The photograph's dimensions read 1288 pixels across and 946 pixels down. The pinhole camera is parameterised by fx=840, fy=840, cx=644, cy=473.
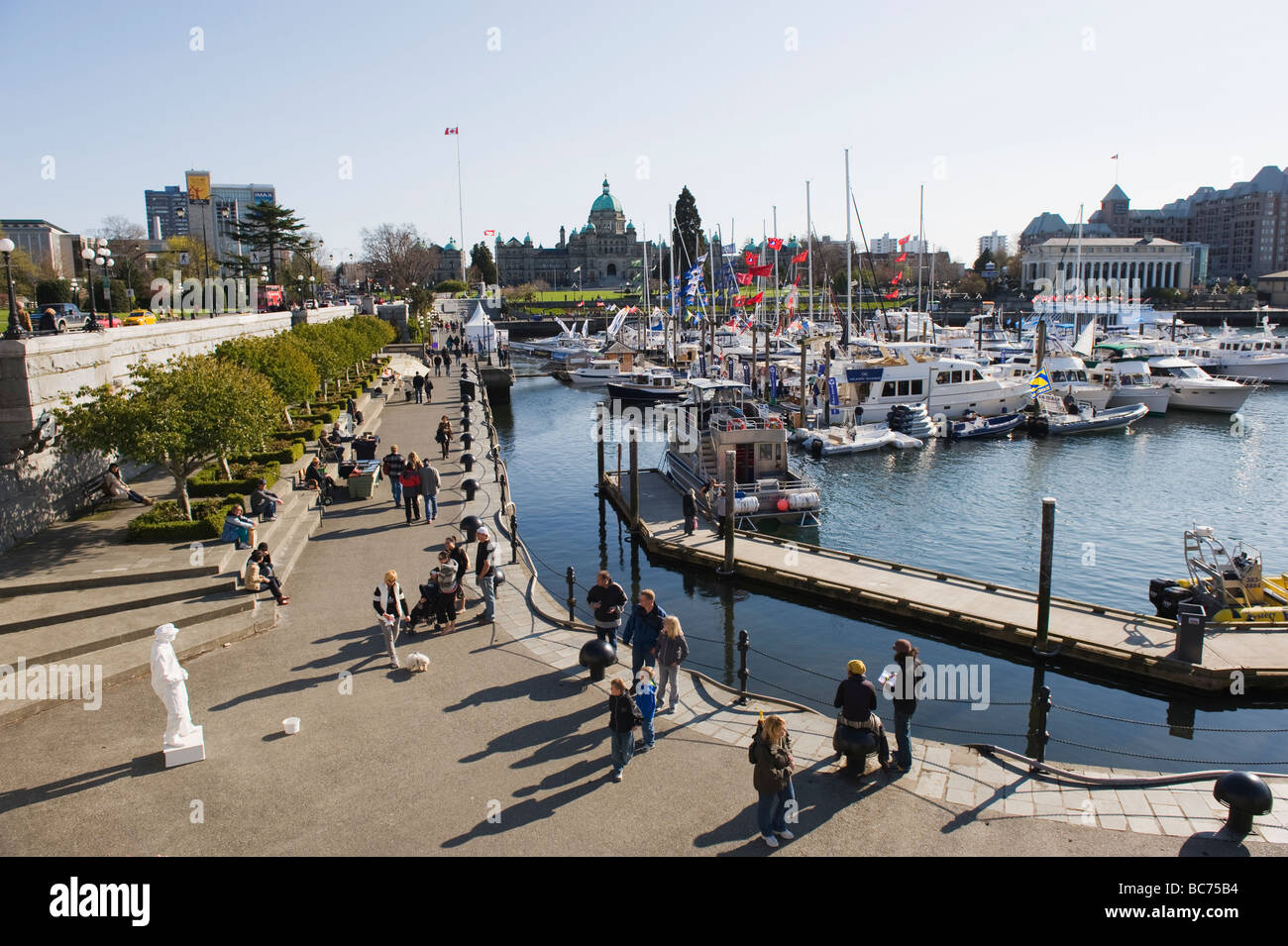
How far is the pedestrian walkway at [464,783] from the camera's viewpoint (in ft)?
28.6

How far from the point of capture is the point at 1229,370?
69500mm

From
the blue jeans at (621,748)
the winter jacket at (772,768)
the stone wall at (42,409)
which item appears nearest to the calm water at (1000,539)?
the blue jeans at (621,748)

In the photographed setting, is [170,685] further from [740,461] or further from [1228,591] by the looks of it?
[740,461]

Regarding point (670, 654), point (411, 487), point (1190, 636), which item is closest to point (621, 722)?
point (670, 654)

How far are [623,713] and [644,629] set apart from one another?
Answer: 2011mm

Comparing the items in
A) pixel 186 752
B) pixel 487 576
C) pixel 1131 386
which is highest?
pixel 1131 386

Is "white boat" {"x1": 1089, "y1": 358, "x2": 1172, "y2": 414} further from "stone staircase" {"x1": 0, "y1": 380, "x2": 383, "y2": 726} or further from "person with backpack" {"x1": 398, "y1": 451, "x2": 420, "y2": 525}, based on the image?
"stone staircase" {"x1": 0, "y1": 380, "x2": 383, "y2": 726}

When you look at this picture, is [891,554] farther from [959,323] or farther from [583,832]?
[959,323]

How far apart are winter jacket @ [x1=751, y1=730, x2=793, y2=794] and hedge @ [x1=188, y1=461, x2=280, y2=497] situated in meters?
15.7

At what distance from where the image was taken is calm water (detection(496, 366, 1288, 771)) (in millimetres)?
15336

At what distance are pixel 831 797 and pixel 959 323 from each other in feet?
429

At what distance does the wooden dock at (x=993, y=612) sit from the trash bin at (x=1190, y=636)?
15 centimetres

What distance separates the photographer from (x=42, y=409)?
59.3 feet

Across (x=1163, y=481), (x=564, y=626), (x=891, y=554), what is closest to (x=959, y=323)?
(x=1163, y=481)
